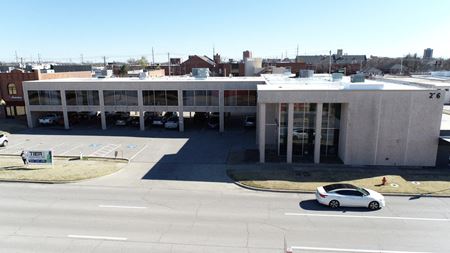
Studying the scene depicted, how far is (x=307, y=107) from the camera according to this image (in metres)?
28.2

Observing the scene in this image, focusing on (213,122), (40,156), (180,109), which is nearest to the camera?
(40,156)

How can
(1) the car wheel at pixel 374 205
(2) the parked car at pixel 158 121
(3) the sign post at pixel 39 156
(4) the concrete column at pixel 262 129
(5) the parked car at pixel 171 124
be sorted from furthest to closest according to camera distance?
(2) the parked car at pixel 158 121 < (5) the parked car at pixel 171 124 < (4) the concrete column at pixel 262 129 < (3) the sign post at pixel 39 156 < (1) the car wheel at pixel 374 205

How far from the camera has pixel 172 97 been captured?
41625 millimetres

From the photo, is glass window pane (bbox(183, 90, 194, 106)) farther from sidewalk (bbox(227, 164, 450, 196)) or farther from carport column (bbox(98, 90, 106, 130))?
sidewalk (bbox(227, 164, 450, 196))

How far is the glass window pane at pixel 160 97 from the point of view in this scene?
1638 inches

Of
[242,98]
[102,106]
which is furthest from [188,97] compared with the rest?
[102,106]

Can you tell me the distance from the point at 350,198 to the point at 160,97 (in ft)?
94.6

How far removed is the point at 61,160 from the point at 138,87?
15.3 m

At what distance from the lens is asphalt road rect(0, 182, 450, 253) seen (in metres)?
14.8

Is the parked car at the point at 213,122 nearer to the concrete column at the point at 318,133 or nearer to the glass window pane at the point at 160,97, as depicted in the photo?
the glass window pane at the point at 160,97

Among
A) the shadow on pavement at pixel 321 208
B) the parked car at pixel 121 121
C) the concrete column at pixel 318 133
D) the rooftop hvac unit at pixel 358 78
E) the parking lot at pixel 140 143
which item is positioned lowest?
the parking lot at pixel 140 143

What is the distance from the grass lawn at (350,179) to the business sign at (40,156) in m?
14.6

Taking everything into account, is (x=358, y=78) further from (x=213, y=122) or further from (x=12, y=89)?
(x=12, y=89)

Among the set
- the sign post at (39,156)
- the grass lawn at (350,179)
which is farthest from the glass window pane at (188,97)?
the sign post at (39,156)
